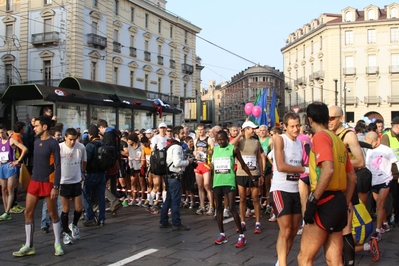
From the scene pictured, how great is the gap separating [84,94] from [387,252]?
44.8ft

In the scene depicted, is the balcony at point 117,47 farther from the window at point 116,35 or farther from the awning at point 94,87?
the awning at point 94,87

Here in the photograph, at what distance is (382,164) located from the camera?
22.9 feet

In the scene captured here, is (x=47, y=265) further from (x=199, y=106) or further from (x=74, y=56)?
(x=74, y=56)

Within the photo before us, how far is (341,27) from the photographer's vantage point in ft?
178

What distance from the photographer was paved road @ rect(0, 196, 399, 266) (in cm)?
571

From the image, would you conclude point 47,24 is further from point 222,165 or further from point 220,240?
point 220,240

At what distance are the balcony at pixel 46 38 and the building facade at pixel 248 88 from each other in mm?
46878

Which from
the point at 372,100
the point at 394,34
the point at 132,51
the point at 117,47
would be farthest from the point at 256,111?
the point at 394,34

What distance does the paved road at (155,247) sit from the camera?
18.7ft

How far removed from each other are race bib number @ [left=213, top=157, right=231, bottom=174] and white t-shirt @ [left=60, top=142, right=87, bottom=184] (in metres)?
2.18

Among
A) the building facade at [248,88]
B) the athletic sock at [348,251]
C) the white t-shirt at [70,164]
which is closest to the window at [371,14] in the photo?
the building facade at [248,88]

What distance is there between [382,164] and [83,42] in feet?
113

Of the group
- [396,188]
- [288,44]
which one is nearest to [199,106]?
[396,188]

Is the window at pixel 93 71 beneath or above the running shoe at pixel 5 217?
above
